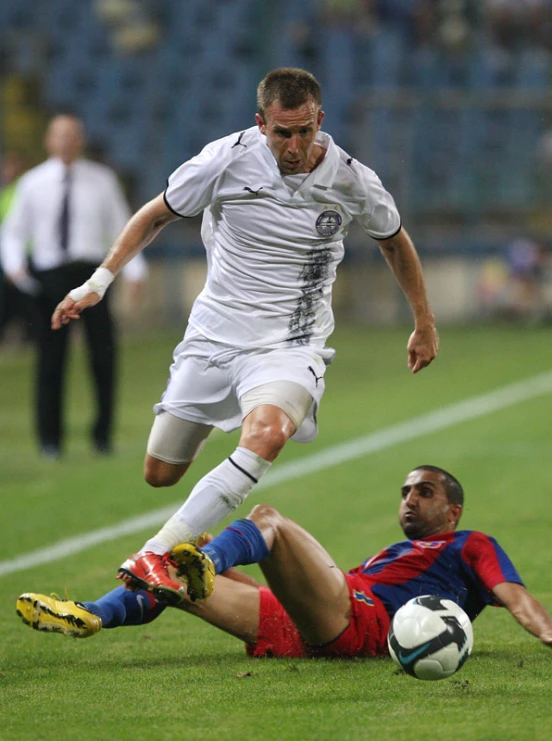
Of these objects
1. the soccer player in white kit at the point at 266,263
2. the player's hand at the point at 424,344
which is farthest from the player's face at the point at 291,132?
the player's hand at the point at 424,344

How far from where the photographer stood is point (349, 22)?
21.1 meters

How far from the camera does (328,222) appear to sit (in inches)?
195

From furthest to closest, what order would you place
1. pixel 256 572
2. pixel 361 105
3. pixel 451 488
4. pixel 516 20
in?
pixel 516 20 → pixel 361 105 → pixel 256 572 → pixel 451 488

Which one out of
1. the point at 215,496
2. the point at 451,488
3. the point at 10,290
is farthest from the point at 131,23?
the point at 215,496

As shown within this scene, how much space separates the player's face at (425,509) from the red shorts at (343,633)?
264mm

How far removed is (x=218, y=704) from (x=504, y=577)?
1.08 metres

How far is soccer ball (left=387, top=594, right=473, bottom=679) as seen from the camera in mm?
4016

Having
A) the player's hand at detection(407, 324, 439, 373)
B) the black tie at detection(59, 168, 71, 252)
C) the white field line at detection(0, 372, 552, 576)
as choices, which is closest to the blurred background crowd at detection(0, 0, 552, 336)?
the white field line at detection(0, 372, 552, 576)

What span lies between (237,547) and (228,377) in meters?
0.79

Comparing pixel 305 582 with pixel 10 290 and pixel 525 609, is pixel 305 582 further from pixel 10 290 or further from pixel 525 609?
pixel 10 290

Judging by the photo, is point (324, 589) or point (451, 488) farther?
point (451, 488)

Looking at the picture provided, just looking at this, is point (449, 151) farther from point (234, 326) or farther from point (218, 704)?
point (218, 704)

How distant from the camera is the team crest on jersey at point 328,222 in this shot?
4.95m

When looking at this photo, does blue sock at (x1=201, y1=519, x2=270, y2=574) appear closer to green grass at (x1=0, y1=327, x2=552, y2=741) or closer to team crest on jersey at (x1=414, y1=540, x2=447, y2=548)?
green grass at (x1=0, y1=327, x2=552, y2=741)
